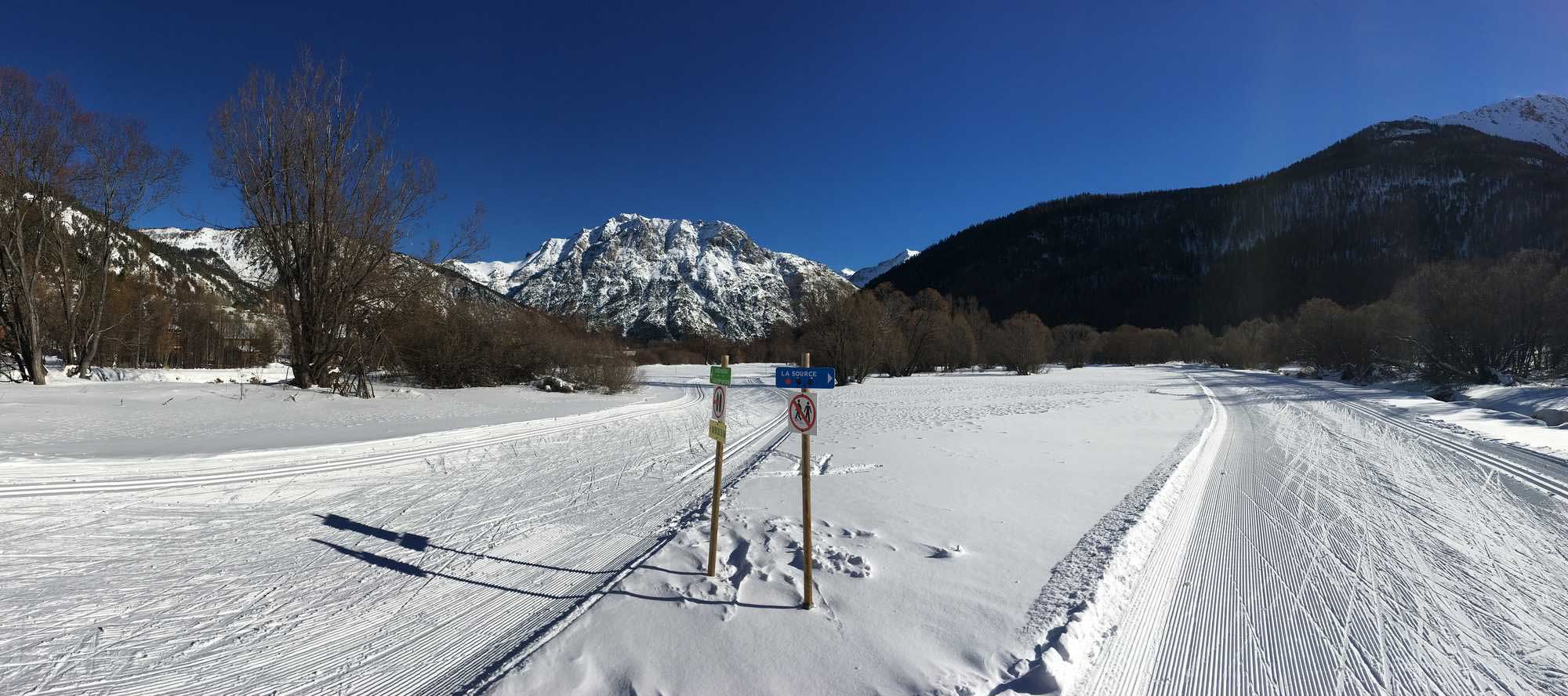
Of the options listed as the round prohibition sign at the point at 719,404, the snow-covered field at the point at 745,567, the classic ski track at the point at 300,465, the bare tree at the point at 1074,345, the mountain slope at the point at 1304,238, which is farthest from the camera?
the mountain slope at the point at 1304,238

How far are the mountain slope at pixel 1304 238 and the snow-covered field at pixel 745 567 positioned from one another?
6774 inches

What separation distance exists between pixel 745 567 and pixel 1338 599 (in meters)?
4.61

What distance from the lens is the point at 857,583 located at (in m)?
4.61

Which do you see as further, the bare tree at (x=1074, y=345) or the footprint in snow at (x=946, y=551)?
the bare tree at (x=1074, y=345)

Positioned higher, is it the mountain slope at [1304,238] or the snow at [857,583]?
the mountain slope at [1304,238]

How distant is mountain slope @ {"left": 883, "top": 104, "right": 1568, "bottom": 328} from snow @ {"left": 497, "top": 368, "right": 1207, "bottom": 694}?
566ft

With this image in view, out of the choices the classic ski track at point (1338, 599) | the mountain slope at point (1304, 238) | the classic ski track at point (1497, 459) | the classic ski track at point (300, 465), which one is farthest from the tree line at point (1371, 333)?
the mountain slope at point (1304, 238)

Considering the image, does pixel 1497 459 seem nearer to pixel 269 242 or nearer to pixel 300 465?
pixel 300 465

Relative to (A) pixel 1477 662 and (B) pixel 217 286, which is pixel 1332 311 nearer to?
(A) pixel 1477 662

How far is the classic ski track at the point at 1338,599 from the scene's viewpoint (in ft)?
11.2

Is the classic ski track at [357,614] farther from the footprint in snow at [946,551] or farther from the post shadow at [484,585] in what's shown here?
the footprint in snow at [946,551]

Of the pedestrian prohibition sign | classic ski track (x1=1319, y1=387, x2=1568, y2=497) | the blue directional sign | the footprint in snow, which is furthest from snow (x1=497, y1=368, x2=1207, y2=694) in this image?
classic ski track (x1=1319, y1=387, x2=1568, y2=497)

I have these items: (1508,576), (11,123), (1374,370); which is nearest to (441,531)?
(1508,576)

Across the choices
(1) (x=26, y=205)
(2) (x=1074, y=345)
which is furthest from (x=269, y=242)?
(2) (x=1074, y=345)
